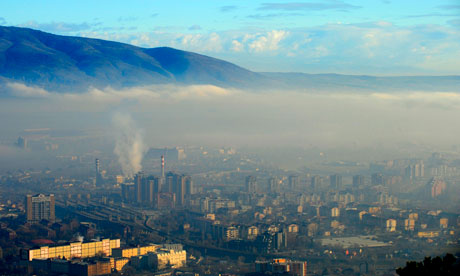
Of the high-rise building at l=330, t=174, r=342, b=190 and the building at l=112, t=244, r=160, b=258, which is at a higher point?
the high-rise building at l=330, t=174, r=342, b=190

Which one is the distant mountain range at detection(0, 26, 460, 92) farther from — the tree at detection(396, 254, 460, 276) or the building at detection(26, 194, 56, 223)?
the tree at detection(396, 254, 460, 276)

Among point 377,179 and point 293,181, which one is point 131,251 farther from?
point 293,181

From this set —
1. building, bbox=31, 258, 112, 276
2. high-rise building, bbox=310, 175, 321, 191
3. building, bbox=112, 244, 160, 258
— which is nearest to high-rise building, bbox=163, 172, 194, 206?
high-rise building, bbox=310, 175, 321, 191

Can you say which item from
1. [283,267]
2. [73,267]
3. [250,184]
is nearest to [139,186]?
Answer: [250,184]

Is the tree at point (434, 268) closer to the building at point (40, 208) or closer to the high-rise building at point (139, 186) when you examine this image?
the building at point (40, 208)

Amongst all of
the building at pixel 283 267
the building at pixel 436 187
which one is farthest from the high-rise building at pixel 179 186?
the building at pixel 283 267

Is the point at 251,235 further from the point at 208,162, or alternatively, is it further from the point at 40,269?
the point at 208,162

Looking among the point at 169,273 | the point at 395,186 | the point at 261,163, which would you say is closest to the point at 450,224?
the point at 169,273
